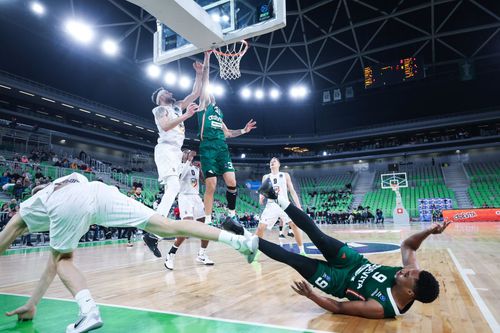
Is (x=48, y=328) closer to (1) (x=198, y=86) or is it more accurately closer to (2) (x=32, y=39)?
(1) (x=198, y=86)

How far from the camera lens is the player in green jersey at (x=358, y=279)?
2.27 metres

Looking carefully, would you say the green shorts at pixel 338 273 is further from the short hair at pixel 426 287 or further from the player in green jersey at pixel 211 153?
the player in green jersey at pixel 211 153

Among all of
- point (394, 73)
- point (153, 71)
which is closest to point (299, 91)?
point (394, 73)

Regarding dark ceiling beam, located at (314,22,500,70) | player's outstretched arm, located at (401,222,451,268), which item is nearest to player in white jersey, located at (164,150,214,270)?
player's outstretched arm, located at (401,222,451,268)

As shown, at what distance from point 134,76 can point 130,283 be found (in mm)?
24282

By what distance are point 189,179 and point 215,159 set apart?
141 cm

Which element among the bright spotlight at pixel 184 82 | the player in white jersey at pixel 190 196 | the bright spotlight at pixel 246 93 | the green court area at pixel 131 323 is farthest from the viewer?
the bright spotlight at pixel 246 93

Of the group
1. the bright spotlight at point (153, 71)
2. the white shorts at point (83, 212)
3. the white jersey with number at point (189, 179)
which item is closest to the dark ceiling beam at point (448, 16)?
the bright spotlight at point (153, 71)

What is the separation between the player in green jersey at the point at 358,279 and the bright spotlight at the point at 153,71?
24890mm

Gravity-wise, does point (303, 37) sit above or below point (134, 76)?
above

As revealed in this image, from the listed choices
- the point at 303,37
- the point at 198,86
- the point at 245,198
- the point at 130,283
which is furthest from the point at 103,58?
the point at 130,283

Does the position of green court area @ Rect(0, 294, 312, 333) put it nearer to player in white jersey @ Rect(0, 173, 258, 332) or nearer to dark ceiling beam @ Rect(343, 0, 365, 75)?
player in white jersey @ Rect(0, 173, 258, 332)

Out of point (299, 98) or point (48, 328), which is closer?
point (48, 328)

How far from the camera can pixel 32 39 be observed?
767 inches
